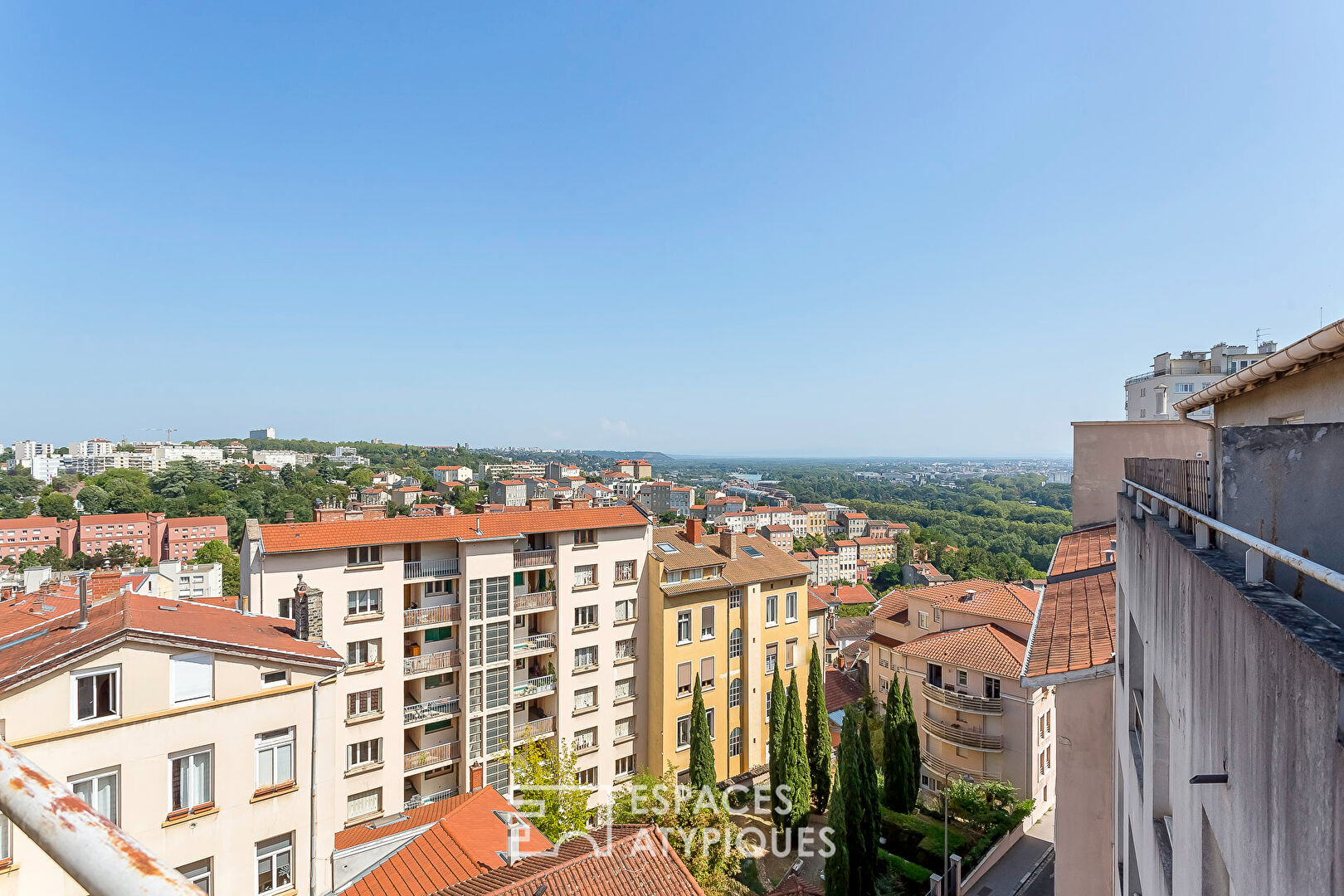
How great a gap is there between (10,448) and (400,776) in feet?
650

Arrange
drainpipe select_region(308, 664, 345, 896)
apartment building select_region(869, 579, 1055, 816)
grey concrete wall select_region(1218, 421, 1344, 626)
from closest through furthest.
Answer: grey concrete wall select_region(1218, 421, 1344, 626), drainpipe select_region(308, 664, 345, 896), apartment building select_region(869, 579, 1055, 816)

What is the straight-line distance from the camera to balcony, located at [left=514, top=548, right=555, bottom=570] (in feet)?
70.9

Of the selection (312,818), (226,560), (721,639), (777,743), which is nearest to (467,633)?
(721,639)

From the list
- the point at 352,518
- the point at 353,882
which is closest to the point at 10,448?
the point at 352,518

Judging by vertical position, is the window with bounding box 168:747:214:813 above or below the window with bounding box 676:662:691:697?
above

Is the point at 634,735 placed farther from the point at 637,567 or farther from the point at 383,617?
the point at 383,617

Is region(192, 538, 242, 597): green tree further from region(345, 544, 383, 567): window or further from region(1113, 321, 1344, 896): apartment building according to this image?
region(1113, 321, 1344, 896): apartment building

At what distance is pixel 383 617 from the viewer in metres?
19.0

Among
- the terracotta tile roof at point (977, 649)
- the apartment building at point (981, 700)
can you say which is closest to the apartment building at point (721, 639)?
the apartment building at point (981, 700)

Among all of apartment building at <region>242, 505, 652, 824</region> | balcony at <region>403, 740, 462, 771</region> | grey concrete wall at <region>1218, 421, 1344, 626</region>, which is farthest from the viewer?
balcony at <region>403, 740, 462, 771</region>

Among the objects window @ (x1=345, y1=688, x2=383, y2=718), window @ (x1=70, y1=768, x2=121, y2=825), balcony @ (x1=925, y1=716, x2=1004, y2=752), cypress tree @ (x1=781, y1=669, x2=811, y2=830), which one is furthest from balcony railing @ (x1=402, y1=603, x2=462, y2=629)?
balcony @ (x1=925, y1=716, x2=1004, y2=752)

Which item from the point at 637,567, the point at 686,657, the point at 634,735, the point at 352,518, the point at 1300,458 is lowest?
the point at 634,735

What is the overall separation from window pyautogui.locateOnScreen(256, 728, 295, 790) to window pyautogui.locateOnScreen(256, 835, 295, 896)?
0.82 metres

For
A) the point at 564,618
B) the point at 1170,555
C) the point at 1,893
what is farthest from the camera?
the point at 564,618
